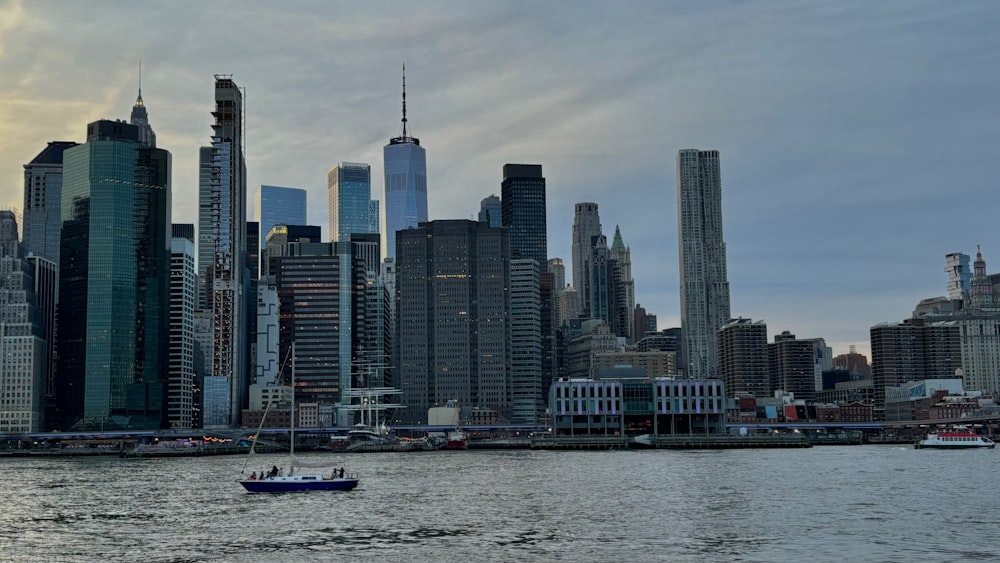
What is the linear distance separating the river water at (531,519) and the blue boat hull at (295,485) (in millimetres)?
1536

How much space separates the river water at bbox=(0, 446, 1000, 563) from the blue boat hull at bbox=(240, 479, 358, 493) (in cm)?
154

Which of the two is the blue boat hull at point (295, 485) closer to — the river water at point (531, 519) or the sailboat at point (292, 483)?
the sailboat at point (292, 483)

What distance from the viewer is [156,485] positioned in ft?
479

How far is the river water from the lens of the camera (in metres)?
73.7

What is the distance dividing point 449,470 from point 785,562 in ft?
373

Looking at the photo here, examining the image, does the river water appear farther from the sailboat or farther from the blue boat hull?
the sailboat

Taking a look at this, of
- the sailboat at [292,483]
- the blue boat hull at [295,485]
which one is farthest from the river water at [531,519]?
the sailboat at [292,483]

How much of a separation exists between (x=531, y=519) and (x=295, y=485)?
39.9 meters

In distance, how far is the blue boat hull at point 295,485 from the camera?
12225 cm

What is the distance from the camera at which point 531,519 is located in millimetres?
92562

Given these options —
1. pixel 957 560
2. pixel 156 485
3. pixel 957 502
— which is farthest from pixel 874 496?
pixel 156 485

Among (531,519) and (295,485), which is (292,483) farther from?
(531,519)

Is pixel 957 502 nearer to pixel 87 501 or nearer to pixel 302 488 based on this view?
pixel 302 488

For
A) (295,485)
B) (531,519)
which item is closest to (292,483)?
(295,485)
